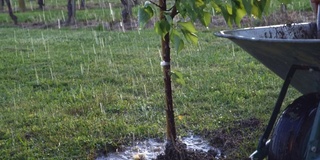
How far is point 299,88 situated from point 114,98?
2806 millimetres

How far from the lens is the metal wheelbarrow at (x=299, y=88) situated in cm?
289

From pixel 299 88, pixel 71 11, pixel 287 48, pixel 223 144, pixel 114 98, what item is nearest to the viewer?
pixel 287 48

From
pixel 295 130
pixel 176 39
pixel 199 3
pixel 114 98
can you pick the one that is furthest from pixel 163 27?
pixel 114 98

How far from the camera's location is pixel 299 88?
3646 millimetres

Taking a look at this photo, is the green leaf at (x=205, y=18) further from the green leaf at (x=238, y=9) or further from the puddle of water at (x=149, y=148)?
the puddle of water at (x=149, y=148)

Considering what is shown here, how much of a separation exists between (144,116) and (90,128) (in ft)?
1.95

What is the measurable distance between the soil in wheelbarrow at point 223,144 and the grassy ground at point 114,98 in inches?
1.2

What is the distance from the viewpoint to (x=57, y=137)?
480cm

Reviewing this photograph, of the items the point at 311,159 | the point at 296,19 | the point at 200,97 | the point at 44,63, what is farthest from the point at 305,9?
the point at 311,159

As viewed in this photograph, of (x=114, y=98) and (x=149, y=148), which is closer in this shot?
(x=149, y=148)

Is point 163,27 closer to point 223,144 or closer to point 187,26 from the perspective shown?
point 187,26

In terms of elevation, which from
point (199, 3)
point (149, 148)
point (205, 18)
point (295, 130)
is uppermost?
point (199, 3)

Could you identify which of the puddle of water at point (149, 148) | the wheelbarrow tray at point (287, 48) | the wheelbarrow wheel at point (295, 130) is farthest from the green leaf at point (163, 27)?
the puddle of water at point (149, 148)

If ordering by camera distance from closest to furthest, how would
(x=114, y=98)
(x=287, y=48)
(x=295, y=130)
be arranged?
(x=287, y=48)
(x=295, y=130)
(x=114, y=98)
